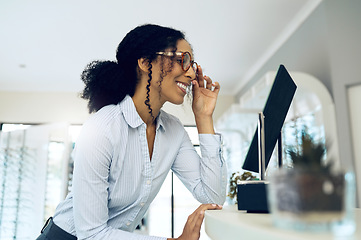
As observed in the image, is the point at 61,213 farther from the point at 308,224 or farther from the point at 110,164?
the point at 308,224

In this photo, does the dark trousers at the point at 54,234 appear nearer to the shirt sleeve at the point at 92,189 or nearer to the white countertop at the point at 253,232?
→ the shirt sleeve at the point at 92,189

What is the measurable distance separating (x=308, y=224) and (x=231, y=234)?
0.56 feet

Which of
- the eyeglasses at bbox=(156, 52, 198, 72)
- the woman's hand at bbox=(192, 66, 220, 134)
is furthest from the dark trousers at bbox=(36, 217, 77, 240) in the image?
the eyeglasses at bbox=(156, 52, 198, 72)

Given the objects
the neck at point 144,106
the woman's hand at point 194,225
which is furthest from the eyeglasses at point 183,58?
the woman's hand at point 194,225

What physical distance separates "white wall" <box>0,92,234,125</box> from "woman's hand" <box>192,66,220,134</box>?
4.10 metres

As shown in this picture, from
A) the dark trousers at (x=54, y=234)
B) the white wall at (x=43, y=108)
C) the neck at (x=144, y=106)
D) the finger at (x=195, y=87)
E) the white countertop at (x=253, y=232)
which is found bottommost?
the dark trousers at (x=54, y=234)

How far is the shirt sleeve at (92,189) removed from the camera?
39.9 inches

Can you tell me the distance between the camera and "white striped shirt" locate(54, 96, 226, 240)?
3.37 ft

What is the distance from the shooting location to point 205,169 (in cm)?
128

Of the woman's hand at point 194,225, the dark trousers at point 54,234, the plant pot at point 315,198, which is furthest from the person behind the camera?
the dark trousers at point 54,234

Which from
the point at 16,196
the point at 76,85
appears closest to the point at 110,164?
the point at 16,196

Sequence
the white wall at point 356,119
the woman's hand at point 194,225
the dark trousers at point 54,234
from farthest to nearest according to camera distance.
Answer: the white wall at point 356,119 < the dark trousers at point 54,234 < the woman's hand at point 194,225

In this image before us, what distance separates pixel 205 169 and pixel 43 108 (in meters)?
4.98

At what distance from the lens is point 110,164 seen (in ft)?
3.63
